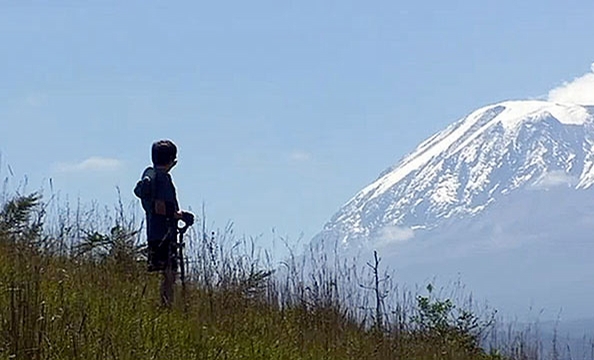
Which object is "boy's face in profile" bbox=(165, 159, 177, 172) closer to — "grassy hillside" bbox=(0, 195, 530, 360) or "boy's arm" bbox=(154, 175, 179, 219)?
"boy's arm" bbox=(154, 175, 179, 219)

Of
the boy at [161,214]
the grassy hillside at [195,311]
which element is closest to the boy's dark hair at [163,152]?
the boy at [161,214]

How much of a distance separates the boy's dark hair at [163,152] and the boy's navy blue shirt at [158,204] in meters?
0.08

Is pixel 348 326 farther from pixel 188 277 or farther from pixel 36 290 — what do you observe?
pixel 36 290

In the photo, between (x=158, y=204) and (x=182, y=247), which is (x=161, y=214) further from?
(x=182, y=247)

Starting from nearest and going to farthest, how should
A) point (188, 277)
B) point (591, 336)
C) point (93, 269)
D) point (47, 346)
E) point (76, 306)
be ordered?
point (47, 346)
point (76, 306)
point (93, 269)
point (188, 277)
point (591, 336)

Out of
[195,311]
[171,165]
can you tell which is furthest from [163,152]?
[195,311]

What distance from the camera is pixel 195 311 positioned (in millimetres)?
9250

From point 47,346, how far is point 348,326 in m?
4.70

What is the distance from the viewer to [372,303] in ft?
37.6

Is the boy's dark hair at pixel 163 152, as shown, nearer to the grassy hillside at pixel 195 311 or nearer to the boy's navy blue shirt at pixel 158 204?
the boy's navy blue shirt at pixel 158 204

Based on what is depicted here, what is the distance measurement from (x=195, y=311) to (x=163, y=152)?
1300 mm

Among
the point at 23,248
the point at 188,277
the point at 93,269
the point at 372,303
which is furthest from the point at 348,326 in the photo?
the point at 23,248

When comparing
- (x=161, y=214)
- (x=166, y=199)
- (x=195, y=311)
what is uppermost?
(x=166, y=199)

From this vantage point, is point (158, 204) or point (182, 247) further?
point (182, 247)
